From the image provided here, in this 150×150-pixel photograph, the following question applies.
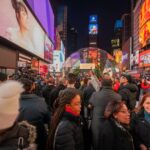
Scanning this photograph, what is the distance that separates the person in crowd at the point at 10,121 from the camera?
77.0 inches

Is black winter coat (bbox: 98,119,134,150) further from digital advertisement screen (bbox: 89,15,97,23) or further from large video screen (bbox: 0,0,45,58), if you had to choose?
digital advertisement screen (bbox: 89,15,97,23)

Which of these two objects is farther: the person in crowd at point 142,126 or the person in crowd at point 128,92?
the person in crowd at point 128,92

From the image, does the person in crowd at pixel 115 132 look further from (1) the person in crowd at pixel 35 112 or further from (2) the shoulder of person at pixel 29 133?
(2) the shoulder of person at pixel 29 133

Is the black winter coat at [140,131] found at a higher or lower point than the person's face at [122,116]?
lower

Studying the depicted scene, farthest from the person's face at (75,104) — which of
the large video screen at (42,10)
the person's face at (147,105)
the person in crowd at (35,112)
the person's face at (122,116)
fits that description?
the large video screen at (42,10)

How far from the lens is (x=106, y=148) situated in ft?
→ 12.1

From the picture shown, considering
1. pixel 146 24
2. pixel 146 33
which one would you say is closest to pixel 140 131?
pixel 146 33

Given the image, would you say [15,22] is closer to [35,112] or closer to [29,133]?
[35,112]

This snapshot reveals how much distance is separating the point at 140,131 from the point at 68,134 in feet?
3.74

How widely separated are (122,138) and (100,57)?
38196 millimetres

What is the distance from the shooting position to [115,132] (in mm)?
3713

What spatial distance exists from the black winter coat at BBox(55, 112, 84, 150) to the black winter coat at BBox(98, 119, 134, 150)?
0.26 m

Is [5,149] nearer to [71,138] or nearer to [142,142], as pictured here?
[71,138]

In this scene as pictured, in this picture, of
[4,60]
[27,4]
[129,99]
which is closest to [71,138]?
[129,99]
